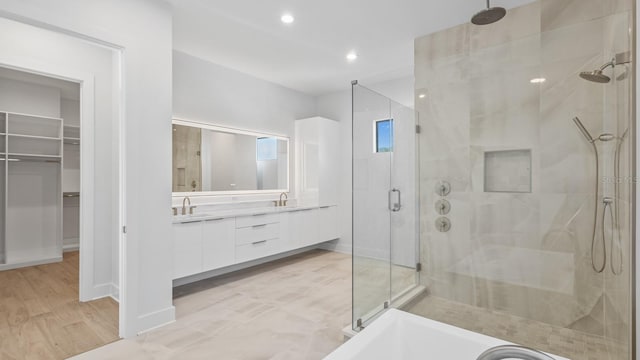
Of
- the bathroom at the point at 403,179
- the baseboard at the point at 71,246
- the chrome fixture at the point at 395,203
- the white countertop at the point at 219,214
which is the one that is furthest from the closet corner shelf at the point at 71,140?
the chrome fixture at the point at 395,203

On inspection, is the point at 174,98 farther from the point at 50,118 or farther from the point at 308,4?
the point at 50,118

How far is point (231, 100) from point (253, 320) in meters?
A: 2.94

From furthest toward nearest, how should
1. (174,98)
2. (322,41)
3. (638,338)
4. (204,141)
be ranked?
(204,141) → (174,98) → (322,41) → (638,338)

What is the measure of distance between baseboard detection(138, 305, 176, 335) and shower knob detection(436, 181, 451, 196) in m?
2.67

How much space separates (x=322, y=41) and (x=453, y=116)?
1609 mm

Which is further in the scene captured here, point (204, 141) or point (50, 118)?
point (50, 118)

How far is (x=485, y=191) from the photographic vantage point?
2756 millimetres

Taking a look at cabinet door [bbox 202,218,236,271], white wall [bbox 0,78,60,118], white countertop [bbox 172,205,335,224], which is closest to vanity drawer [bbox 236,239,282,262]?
cabinet door [bbox 202,218,236,271]

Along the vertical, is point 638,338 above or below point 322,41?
below

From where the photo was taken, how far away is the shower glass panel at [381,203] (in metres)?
2.70

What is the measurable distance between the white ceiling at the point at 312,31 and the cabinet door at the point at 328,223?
2144mm

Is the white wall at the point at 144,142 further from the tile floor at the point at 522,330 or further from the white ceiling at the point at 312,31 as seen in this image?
the tile floor at the point at 522,330

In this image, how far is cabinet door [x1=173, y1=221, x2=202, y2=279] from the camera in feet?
9.88

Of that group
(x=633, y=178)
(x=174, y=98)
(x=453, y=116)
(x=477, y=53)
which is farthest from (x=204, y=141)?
(x=633, y=178)
